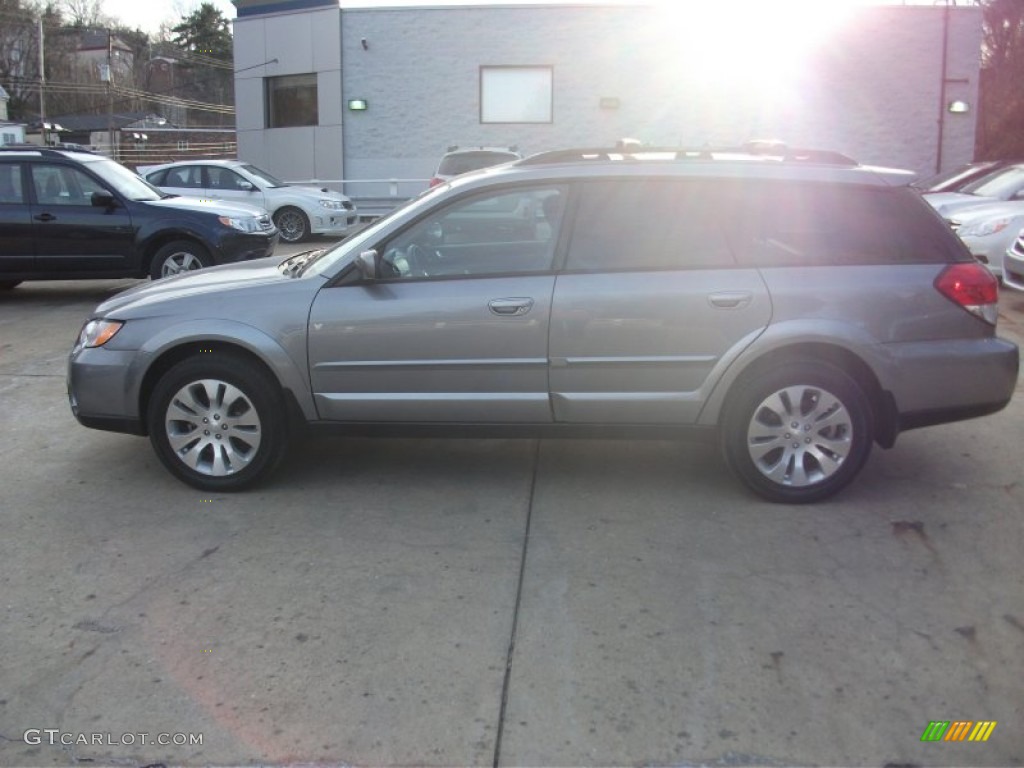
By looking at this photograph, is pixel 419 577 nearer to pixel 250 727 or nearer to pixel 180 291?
pixel 250 727

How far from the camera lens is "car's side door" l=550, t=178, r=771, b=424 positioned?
4617 mm

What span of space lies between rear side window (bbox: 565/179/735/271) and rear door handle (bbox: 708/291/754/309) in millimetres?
171

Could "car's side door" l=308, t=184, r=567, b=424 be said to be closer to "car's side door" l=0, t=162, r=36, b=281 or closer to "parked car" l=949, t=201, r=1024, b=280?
"car's side door" l=0, t=162, r=36, b=281

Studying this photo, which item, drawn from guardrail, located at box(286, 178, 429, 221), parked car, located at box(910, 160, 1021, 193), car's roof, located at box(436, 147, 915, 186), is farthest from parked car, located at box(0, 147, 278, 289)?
guardrail, located at box(286, 178, 429, 221)

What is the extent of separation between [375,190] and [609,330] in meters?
18.7

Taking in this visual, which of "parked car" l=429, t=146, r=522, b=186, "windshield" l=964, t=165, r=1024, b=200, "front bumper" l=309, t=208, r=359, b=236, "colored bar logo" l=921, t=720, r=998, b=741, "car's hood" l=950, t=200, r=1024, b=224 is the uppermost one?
"parked car" l=429, t=146, r=522, b=186

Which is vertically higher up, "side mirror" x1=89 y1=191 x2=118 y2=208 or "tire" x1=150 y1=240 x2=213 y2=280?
"side mirror" x1=89 y1=191 x2=118 y2=208

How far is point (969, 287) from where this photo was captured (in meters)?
4.69

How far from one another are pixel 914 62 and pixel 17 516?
68.4ft

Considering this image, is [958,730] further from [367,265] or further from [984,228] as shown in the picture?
[984,228]

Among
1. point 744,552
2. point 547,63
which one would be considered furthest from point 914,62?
point 744,552

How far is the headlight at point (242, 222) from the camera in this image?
35.1 feet

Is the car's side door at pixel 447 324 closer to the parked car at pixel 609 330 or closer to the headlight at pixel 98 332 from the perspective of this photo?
the parked car at pixel 609 330

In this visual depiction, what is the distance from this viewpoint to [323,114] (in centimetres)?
2250
